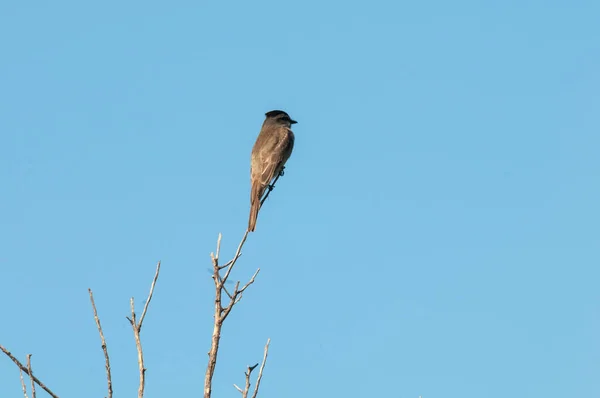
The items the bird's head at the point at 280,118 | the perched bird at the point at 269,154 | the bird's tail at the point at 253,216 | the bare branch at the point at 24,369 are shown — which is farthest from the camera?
the bird's head at the point at 280,118

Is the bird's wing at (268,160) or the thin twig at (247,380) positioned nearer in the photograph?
the thin twig at (247,380)

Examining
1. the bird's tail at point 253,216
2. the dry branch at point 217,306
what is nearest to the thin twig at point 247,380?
the dry branch at point 217,306

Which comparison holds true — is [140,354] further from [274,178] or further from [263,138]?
[263,138]

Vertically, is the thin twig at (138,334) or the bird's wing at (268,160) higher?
the bird's wing at (268,160)

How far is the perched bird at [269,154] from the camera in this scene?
1321 centimetres

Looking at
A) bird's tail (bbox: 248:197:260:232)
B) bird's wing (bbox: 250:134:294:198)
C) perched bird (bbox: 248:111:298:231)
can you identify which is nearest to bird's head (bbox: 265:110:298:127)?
perched bird (bbox: 248:111:298:231)

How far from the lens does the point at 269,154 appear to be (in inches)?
539

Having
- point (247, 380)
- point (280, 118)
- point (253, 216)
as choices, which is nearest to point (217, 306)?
point (247, 380)

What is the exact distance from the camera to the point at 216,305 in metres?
6.14

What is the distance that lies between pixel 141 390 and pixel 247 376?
2.98ft

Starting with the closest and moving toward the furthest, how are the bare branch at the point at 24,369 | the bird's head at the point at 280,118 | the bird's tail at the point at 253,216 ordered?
1. the bare branch at the point at 24,369
2. the bird's tail at the point at 253,216
3. the bird's head at the point at 280,118

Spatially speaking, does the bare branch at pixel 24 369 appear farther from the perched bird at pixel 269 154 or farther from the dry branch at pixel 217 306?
the perched bird at pixel 269 154

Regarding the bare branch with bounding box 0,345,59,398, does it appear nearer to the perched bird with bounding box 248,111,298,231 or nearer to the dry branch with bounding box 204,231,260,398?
the dry branch with bounding box 204,231,260,398

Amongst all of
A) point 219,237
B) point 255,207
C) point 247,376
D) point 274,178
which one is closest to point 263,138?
point 274,178
